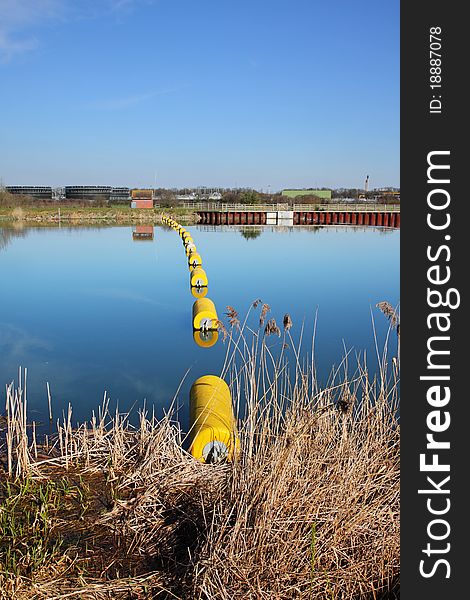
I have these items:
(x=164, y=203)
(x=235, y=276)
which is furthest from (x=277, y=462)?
(x=164, y=203)

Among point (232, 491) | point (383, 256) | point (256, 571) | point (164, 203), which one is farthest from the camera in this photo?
point (164, 203)

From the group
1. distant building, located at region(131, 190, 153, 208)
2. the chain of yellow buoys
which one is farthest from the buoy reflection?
distant building, located at region(131, 190, 153, 208)

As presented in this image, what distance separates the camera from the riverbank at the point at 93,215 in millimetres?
54938

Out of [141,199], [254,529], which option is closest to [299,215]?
[141,199]

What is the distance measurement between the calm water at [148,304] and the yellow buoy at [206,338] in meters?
0.23

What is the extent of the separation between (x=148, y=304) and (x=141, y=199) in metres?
48.5

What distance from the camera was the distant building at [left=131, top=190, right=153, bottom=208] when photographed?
63.4 meters

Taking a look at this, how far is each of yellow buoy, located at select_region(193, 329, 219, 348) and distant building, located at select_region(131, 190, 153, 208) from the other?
52143 mm

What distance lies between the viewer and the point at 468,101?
2.60m

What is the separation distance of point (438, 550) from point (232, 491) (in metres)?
1.66

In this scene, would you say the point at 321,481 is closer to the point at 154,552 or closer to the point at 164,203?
the point at 154,552

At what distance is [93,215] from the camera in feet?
195

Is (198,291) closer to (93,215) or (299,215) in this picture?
(299,215)

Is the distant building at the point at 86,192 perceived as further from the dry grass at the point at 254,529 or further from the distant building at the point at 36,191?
the dry grass at the point at 254,529
